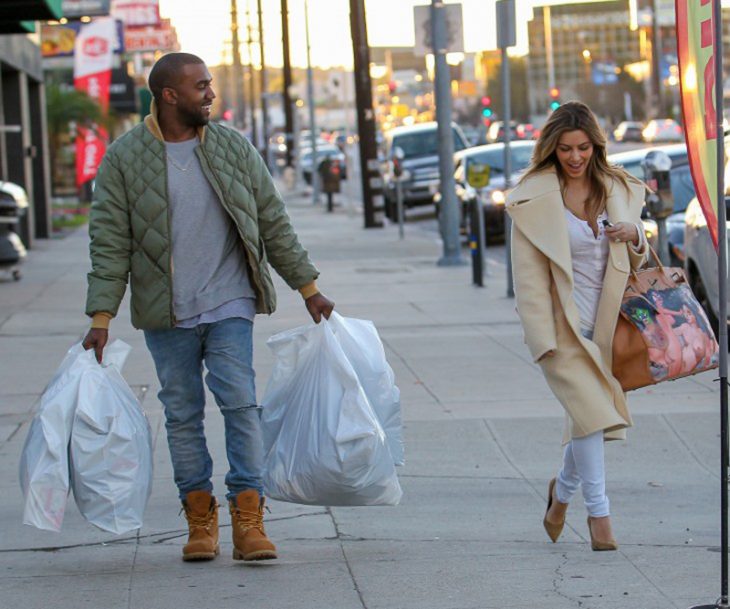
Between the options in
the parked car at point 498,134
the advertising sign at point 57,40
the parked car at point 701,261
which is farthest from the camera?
the parked car at point 498,134

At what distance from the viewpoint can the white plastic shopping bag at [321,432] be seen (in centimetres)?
549

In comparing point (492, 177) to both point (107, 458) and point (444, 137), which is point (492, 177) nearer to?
point (444, 137)

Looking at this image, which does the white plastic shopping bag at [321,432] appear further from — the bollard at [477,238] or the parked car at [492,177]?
the parked car at [492,177]

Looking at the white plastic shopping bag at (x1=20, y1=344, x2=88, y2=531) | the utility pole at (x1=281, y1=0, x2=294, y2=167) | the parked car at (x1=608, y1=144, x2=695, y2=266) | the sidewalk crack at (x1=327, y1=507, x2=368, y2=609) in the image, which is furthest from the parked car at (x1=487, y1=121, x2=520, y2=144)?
the white plastic shopping bag at (x1=20, y1=344, x2=88, y2=531)

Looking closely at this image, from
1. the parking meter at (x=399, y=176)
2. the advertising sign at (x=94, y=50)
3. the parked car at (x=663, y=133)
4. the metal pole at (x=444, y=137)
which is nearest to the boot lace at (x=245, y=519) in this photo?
the metal pole at (x=444, y=137)

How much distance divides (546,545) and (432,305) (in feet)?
29.5

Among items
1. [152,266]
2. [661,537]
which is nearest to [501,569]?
[661,537]

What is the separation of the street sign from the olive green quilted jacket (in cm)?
1335

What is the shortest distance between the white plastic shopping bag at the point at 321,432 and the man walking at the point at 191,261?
0.14 metres

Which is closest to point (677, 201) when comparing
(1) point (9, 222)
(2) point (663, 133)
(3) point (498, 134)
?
(1) point (9, 222)

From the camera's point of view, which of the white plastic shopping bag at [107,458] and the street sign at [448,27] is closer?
the white plastic shopping bag at [107,458]

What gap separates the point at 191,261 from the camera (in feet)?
17.9

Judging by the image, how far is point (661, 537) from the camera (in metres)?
5.95

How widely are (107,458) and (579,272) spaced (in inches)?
72.4
